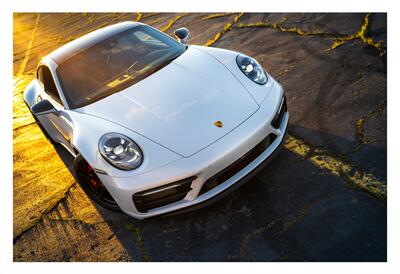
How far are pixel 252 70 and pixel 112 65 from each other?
1.41 metres

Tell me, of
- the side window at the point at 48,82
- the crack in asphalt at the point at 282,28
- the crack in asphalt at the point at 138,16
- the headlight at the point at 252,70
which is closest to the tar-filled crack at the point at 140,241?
the side window at the point at 48,82

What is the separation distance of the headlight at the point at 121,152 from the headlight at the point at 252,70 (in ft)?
4.22

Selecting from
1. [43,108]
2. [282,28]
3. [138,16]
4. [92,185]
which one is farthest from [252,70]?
[138,16]

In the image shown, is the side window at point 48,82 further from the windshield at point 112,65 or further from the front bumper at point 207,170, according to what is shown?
the front bumper at point 207,170

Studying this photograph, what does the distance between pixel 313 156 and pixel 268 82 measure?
784 mm

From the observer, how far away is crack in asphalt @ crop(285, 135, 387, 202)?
2771 millimetres

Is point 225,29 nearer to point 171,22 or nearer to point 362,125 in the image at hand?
point 171,22

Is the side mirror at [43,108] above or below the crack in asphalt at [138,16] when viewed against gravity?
above

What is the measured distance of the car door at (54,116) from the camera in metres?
3.52

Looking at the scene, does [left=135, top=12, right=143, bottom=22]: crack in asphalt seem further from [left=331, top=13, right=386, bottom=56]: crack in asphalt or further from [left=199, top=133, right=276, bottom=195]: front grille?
[left=199, top=133, right=276, bottom=195]: front grille

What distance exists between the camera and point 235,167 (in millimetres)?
2807

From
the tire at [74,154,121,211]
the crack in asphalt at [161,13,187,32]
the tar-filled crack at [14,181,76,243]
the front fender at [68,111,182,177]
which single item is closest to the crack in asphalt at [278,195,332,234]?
the front fender at [68,111,182,177]

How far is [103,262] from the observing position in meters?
2.86
